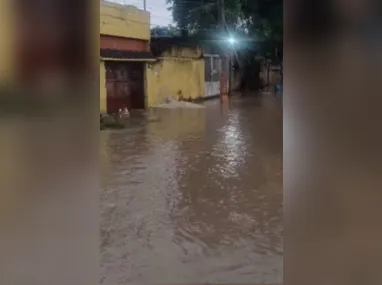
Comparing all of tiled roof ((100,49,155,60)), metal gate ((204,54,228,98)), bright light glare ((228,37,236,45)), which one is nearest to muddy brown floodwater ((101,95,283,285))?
tiled roof ((100,49,155,60))

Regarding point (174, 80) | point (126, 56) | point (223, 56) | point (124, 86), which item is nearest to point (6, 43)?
point (126, 56)

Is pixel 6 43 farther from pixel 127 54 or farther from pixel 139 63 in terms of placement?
pixel 139 63

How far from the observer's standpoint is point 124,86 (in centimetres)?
1319

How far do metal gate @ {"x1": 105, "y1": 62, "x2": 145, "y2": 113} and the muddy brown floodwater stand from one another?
15.3 feet

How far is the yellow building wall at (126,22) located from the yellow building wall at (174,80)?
3.20 ft

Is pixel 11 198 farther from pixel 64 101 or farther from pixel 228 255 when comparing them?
pixel 228 255

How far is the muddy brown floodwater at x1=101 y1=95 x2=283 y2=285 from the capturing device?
275cm

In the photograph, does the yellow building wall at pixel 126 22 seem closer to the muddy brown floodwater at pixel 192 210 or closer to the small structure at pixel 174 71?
the small structure at pixel 174 71

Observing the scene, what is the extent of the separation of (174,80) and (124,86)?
3.01 metres

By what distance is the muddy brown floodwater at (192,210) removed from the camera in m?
2.75

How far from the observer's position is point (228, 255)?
300 centimetres

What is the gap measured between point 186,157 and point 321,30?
5887mm

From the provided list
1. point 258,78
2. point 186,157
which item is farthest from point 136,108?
point 258,78

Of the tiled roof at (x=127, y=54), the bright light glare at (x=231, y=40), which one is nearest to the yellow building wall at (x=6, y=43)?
the tiled roof at (x=127, y=54)
